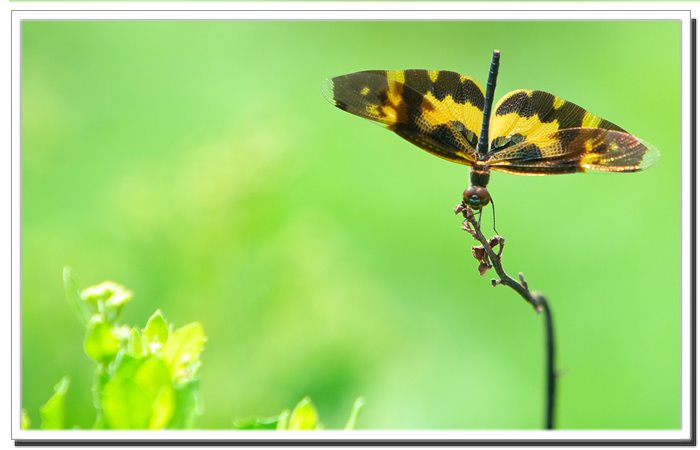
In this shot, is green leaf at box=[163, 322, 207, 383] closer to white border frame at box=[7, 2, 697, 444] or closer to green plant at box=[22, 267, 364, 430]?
green plant at box=[22, 267, 364, 430]

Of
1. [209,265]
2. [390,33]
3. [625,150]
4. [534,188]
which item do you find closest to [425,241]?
[534,188]

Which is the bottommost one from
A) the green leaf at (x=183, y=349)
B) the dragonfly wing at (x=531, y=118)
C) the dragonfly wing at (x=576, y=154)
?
the green leaf at (x=183, y=349)

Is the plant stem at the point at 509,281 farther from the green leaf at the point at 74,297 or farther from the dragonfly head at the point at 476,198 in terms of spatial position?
the green leaf at the point at 74,297

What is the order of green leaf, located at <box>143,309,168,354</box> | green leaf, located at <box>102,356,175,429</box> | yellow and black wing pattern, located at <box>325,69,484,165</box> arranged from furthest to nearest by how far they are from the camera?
yellow and black wing pattern, located at <box>325,69,484,165</box> < green leaf, located at <box>143,309,168,354</box> < green leaf, located at <box>102,356,175,429</box>

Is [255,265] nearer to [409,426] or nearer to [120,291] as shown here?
[409,426]

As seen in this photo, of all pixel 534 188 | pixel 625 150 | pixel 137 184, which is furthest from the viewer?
pixel 534 188

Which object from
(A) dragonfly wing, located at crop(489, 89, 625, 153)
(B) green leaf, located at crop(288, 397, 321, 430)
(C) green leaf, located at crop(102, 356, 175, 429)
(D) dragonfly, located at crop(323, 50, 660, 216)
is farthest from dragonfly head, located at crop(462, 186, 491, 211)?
(C) green leaf, located at crop(102, 356, 175, 429)

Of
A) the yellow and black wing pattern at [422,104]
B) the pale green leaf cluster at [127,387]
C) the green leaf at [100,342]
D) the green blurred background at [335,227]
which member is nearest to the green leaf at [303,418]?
the pale green leaf cluster at [127,387]
